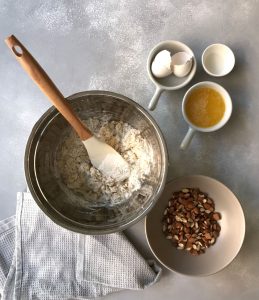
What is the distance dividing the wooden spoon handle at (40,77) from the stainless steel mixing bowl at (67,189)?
0.07m

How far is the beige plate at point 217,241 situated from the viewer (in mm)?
1083

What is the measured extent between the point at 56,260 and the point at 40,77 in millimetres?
526

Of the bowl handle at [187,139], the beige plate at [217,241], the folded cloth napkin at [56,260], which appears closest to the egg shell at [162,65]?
the bowl handle at [187,139]

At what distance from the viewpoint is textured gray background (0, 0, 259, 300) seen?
1.15 metres

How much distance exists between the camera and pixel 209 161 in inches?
45.4

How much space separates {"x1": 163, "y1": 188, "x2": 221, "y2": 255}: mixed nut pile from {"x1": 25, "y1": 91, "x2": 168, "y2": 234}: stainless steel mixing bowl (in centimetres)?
14

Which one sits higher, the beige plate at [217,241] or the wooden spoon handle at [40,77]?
the wooden spoon handle at [40,77]

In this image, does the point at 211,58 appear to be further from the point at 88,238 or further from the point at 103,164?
the point at 88,238

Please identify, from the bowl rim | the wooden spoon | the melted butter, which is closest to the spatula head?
the wooden spoon

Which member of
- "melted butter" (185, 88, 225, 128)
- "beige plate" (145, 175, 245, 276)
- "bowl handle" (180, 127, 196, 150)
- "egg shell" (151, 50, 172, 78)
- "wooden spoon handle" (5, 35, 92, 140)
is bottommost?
"beige plate" (145, 175, 245, 276)

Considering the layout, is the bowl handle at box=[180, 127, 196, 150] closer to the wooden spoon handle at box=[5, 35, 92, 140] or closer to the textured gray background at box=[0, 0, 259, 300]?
the textured gray background at box=[0, 0, 259, 300]

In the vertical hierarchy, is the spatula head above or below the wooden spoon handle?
below

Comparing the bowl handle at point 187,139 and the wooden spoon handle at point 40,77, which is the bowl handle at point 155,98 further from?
the wooden spoon handle at point 40,77

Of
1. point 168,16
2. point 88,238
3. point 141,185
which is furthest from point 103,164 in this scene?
point 168,16
